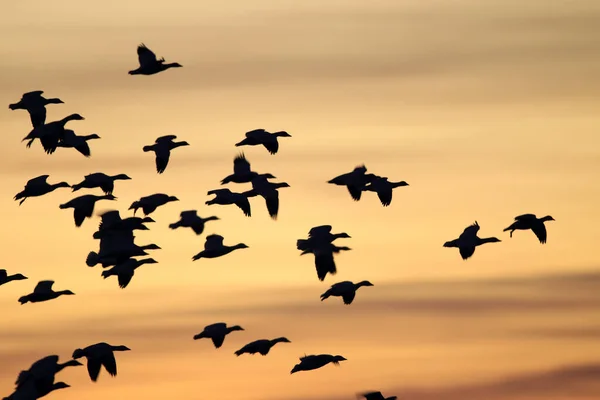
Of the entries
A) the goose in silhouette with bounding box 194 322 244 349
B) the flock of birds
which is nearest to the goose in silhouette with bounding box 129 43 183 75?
the flock of birds

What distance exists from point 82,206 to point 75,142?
3.26m

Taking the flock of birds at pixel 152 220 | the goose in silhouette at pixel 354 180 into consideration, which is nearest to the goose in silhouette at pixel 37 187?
the flock of birds at pixel 152 220

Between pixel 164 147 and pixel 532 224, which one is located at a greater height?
pixel 164 147

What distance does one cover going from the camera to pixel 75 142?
119000mm

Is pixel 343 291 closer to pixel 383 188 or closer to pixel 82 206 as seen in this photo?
pixel 383 188

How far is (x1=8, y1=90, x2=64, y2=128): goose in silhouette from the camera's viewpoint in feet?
385

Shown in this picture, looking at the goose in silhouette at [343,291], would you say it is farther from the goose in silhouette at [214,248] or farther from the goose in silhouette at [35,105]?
the goose in silhouette at [35,105]

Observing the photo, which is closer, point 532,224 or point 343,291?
point 343,291

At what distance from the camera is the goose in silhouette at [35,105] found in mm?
117312

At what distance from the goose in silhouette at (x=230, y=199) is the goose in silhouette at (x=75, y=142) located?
669cm

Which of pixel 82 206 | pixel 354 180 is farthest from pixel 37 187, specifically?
pixel 354 180

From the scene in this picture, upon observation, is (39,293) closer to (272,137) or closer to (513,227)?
(272,137)

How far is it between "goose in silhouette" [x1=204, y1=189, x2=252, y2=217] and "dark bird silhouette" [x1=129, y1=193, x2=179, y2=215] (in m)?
2.27

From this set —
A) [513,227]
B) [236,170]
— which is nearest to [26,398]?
[236,170]
